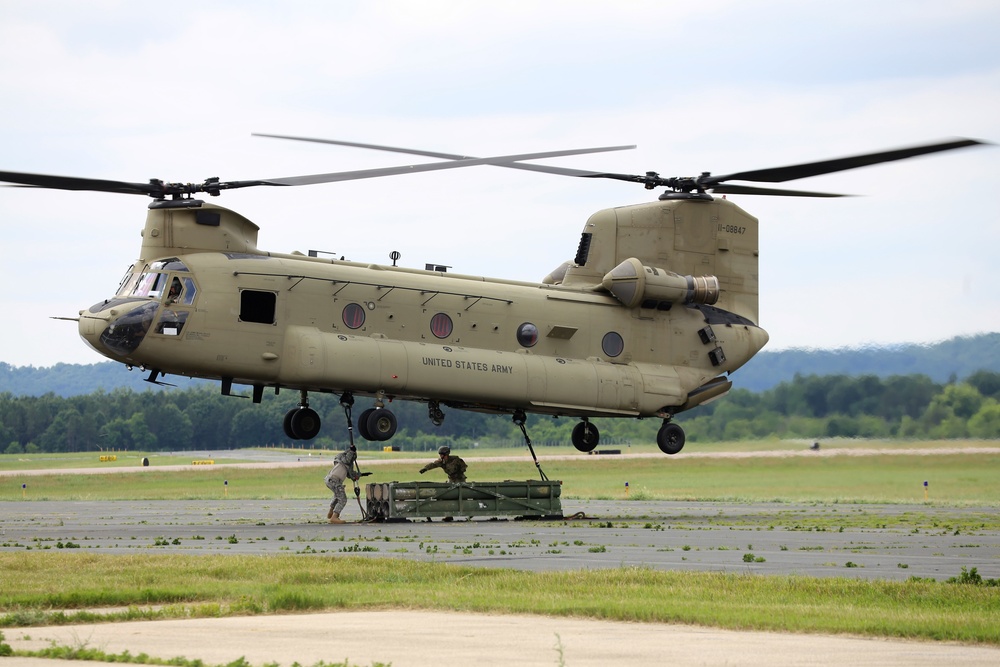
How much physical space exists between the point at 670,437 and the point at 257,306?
11513 mm

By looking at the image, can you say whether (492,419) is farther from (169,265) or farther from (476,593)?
(476,593)

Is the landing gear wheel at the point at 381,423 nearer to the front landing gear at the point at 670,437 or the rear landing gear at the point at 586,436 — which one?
the rear landing gear at the point at 586,436

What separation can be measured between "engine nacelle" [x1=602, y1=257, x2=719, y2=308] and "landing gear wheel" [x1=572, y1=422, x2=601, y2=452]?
333 centimetres

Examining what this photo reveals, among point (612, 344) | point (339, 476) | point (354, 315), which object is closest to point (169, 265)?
point (354, 315)

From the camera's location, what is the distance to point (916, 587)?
15.9m

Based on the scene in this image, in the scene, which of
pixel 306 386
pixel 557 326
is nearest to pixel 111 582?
pixel 306 386

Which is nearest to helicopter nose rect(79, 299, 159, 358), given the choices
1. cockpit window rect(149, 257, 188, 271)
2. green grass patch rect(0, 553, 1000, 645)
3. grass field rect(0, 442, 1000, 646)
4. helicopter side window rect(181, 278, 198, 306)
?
helicopter side window rect(181, 278, 198, 306)

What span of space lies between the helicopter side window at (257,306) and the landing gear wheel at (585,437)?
9.17m

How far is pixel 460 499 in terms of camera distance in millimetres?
30094

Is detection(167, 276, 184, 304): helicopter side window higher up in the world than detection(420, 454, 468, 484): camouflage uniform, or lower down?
higher up

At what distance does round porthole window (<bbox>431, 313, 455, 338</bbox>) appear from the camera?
29.9 metres

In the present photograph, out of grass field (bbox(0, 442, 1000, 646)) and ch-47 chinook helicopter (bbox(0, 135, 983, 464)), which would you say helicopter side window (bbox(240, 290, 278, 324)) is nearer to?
ch-47 chinook helicopter (bbox(0, 135, 983, 464))

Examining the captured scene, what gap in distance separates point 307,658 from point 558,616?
369 cm

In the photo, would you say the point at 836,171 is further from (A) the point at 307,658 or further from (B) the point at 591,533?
(A) the point at 307,658
